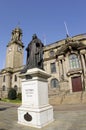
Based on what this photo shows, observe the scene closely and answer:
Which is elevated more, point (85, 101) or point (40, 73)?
point (40, 73)

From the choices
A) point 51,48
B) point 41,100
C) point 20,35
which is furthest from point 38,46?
point 20,35

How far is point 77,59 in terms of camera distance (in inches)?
986

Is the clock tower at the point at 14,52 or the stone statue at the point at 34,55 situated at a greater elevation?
the clock tower at the point at 14,52

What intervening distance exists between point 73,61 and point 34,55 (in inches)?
787

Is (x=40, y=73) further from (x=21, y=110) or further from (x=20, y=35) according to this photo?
(x=20, y=35)

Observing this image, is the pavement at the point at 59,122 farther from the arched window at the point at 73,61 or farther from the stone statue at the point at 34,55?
the arched window at the point at 73,61

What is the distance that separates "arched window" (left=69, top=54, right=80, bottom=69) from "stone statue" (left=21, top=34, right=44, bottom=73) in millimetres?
19107

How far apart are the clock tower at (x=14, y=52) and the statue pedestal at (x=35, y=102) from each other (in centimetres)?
3886

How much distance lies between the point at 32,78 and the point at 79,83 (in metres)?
20.0

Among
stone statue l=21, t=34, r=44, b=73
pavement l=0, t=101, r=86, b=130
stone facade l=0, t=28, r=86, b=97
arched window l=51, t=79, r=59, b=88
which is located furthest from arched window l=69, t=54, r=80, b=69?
stone statue l=21, t=34, r=44, b=73

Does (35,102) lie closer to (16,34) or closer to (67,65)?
(67,65)

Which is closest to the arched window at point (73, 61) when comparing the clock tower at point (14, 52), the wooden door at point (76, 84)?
the wooden door at point (76, 84)

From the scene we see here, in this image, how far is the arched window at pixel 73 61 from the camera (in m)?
25.0

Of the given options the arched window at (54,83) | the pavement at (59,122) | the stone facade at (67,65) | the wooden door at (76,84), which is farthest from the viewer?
the arched window at (54,83)
